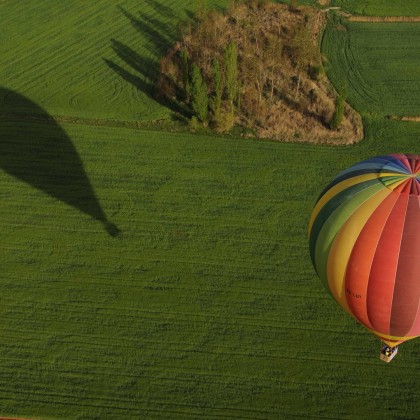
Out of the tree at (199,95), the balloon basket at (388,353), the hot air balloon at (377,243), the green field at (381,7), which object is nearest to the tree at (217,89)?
the tree at (199,95)

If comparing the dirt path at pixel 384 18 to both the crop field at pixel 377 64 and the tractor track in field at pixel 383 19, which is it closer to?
the tractor track in field at pixel 383 19

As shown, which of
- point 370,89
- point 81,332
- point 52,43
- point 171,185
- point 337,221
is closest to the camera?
point 337,221

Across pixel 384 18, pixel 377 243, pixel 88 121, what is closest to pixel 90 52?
pixel 88 121

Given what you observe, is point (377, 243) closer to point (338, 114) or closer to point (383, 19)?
point (338, 114)

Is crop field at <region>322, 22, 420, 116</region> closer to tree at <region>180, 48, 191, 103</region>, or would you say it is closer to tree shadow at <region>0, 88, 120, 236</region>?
tree at <region>180, 48, 191, 103</region>

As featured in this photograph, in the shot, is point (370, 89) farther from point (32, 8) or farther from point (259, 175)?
point (32, 8)

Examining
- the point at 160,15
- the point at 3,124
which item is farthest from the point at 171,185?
the point at 160,15
